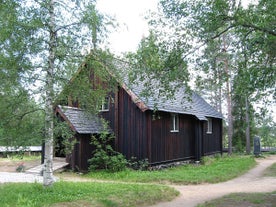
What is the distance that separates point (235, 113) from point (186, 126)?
48.8 ft

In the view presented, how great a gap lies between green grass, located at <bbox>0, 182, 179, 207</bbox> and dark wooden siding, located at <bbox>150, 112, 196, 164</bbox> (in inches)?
247

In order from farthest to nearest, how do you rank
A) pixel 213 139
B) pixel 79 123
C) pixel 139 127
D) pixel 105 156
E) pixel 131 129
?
pixel 213 139, pixel 131 129, pixel 139 127, pixel 105 156, pixel 79 123

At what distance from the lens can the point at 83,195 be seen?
977 centimetres

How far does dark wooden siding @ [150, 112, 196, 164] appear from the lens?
61.2 feet

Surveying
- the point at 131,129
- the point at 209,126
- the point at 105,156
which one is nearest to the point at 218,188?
the point at 105,156

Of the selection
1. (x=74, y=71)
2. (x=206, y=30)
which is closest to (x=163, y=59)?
(x=206, y=30)

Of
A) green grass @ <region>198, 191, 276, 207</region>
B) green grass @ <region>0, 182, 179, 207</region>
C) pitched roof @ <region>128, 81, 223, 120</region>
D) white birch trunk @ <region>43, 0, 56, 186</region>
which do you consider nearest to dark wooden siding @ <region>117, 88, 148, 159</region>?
pitched roof @ <region>128, 81, 223, 120</region>

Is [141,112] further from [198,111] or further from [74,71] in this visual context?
[74,71]

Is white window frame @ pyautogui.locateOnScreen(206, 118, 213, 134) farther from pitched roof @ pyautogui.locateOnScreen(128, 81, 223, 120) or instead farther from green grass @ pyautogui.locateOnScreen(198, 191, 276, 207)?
green grass @ pyautogui.locateOnScreen(198, 191, 276, 207)

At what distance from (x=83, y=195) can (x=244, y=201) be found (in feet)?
15.6

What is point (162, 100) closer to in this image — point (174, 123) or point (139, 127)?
point (139, 127)

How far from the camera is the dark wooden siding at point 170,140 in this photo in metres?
18.7

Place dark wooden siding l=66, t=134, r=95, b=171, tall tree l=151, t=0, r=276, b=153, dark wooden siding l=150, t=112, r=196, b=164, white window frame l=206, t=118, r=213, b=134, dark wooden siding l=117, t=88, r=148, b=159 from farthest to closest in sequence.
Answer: white window frame l=206, t=118, r=213, b=134, dark wooden siding l=150, t=112, r=196, b=164, dark wooden siding l=117, t=88, r=148, b=159, dark wooden siding l=66, t=134, r=95, b=171, tall tree l=151, t=0, r=276, b=153

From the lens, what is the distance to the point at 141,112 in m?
18.5
